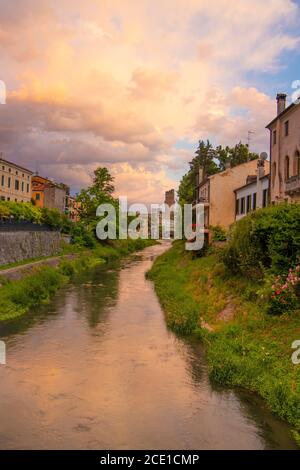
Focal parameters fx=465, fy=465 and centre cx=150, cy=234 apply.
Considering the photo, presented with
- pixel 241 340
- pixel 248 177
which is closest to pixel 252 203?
pixel 248 177

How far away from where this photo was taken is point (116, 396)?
1168 centimetres

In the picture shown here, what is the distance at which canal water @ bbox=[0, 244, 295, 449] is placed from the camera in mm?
9562

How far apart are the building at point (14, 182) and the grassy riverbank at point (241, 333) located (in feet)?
118

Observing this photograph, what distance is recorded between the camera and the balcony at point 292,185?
25.2 meters

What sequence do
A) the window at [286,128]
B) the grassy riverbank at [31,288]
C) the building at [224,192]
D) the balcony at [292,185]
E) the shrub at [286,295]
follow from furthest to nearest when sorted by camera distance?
the building at [224,192] → the window at [286,128] → the balcony at [292,185] → the grassy riverbank at [31,288] → the shrub at [286,295]

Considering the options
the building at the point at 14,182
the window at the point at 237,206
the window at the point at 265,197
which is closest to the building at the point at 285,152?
the window at the point at 265,197

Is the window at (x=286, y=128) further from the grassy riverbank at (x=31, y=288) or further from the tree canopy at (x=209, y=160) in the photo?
the tree canopy at (x=209, y=160)

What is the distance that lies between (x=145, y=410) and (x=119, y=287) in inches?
810

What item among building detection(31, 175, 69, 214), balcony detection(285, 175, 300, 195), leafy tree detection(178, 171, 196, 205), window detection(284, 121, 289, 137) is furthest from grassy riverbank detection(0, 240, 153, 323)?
building detection(31, 175, 69, 214)

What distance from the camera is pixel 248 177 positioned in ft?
129

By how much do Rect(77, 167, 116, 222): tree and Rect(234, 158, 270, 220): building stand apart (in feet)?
89.0

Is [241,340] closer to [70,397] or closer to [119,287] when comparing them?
[70,397]

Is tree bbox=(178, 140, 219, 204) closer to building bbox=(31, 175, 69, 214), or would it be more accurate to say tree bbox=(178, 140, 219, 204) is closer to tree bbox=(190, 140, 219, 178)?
tree bbox=(190, 140, 219, 178)

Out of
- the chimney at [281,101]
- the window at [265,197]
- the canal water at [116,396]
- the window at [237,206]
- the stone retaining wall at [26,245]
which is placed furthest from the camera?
the window at [237,206]
